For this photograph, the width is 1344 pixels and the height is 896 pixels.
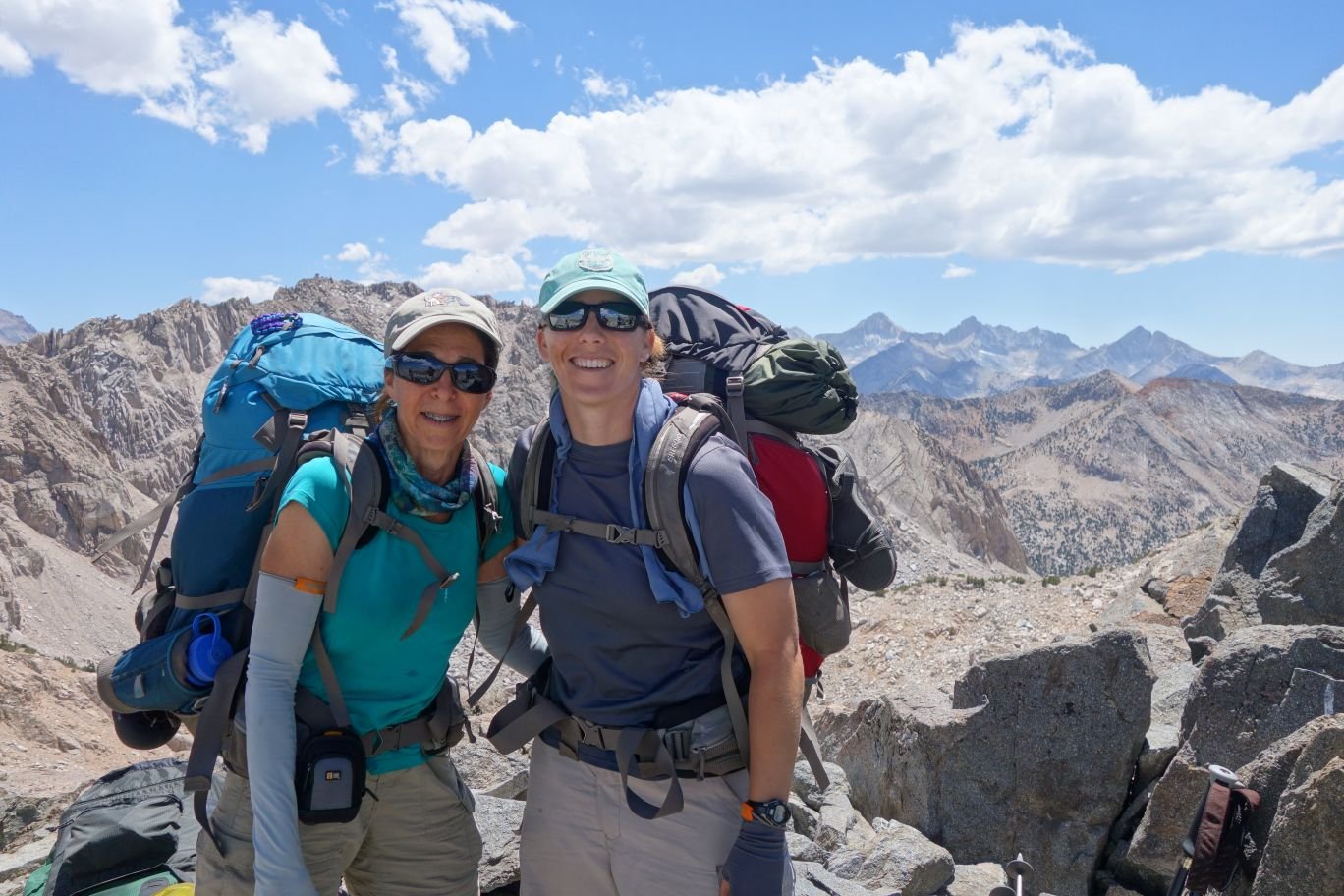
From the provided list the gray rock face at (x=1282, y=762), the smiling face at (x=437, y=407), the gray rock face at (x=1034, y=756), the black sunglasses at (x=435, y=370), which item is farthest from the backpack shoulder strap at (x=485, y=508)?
the gray rock face at (x=1034, y=756)

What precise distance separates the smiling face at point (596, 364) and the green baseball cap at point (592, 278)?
0.15ft

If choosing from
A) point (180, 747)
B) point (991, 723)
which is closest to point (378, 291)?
point (180, 747)

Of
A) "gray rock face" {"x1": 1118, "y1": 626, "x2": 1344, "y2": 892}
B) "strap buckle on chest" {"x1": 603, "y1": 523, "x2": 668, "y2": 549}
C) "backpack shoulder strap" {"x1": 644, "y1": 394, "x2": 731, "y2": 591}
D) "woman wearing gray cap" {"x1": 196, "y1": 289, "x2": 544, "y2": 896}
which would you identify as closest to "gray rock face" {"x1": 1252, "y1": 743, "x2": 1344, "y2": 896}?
"gray rock face" {"x1": 1118, "y1": 626, "x2": 1344, "y2": 892}

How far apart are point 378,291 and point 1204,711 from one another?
5591 inches

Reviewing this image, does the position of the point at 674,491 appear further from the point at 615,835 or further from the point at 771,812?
the point at 615,835

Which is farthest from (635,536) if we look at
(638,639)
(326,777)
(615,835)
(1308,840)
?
(1308,840)

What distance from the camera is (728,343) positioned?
3.73 metres

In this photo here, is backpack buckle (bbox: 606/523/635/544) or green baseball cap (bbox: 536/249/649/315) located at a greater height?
green baseball cap (bbox: 536/249/649/315)

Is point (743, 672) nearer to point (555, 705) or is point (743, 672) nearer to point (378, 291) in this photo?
point (555, 705)

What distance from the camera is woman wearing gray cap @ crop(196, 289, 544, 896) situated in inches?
116

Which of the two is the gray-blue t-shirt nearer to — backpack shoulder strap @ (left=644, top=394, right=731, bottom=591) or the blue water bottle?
backpack shoulder strap @ (left=644, top=394, right=731, bottom=591)

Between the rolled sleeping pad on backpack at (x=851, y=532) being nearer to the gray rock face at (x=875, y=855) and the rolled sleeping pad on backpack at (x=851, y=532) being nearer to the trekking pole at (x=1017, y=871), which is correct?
the trekking pole at (x=1017, y=871)

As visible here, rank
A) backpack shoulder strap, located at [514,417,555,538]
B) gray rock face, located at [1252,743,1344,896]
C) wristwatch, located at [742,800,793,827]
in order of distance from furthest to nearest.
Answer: gray rock face, located at [1252,743,1344,896] < backpack shoulder strap, located at [514,417,555,538] < wristwatch, located at [742,800,793,827]

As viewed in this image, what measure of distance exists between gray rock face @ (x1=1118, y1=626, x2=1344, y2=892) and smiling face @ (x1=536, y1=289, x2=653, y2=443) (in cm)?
474
